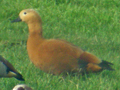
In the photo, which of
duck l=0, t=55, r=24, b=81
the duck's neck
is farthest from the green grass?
the duck's neck

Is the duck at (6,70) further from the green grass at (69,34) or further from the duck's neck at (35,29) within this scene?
the duck's neck at (35,29)

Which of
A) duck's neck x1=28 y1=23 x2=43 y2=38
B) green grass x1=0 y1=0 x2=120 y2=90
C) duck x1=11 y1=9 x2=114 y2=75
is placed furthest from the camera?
duck's neck x1=28 y1=23 x2=43 y2=38

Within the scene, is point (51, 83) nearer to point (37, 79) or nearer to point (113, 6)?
point (37, 79)

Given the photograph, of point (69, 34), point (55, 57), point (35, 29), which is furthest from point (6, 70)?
point (69, 34)

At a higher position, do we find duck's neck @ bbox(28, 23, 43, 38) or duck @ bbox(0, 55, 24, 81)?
duck's neck @ bbox(28, 23, 43, 38)

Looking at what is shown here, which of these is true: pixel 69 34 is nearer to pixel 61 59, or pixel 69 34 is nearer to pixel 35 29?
pixel 35 29

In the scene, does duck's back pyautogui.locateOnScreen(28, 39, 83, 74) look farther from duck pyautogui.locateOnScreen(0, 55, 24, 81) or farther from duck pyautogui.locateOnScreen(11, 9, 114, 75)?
duck pyautogui.locateOnScreen(0, 55, 24, 81)

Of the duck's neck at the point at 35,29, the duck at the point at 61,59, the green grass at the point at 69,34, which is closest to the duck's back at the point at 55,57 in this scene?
the duck at the point at 61,59

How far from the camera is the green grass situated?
15.5 feet

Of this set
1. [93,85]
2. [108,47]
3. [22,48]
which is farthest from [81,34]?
[93,85]

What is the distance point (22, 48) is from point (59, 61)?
149 centimetres

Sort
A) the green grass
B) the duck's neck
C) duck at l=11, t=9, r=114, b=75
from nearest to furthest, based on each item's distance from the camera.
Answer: the green grass
duck at l=11, t=9, r=114, b=75
the duck's neck

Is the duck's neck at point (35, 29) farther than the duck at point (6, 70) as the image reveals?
Yes

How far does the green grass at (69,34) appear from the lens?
4719mm
